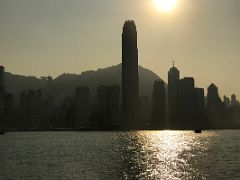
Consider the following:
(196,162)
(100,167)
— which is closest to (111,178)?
(100,167)

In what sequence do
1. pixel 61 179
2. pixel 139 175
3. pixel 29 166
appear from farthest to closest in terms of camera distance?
pixel 29 166
pixel 139 175
pixel 61 179

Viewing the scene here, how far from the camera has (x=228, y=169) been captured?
10306 centimetres

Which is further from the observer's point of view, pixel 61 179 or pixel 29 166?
pixel 29 166

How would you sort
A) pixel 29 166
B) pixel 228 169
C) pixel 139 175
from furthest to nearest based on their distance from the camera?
1. pixel 29 166
2. pixel 228 169
3. pixel 139 175

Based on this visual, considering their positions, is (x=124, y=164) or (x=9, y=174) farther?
(x=124, y=164)

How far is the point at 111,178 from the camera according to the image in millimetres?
89188

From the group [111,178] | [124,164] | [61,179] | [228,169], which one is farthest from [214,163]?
[61,179]

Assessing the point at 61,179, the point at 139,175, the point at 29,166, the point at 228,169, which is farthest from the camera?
the point at 29,166

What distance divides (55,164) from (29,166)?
6.93 metres

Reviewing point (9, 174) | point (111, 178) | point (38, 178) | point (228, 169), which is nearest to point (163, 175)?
point (111, 178)

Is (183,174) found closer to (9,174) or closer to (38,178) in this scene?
(38,178)

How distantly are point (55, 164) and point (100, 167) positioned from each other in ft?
47.1

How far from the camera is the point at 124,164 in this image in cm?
11650

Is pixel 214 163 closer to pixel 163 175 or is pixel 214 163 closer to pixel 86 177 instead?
pixel 163 175
